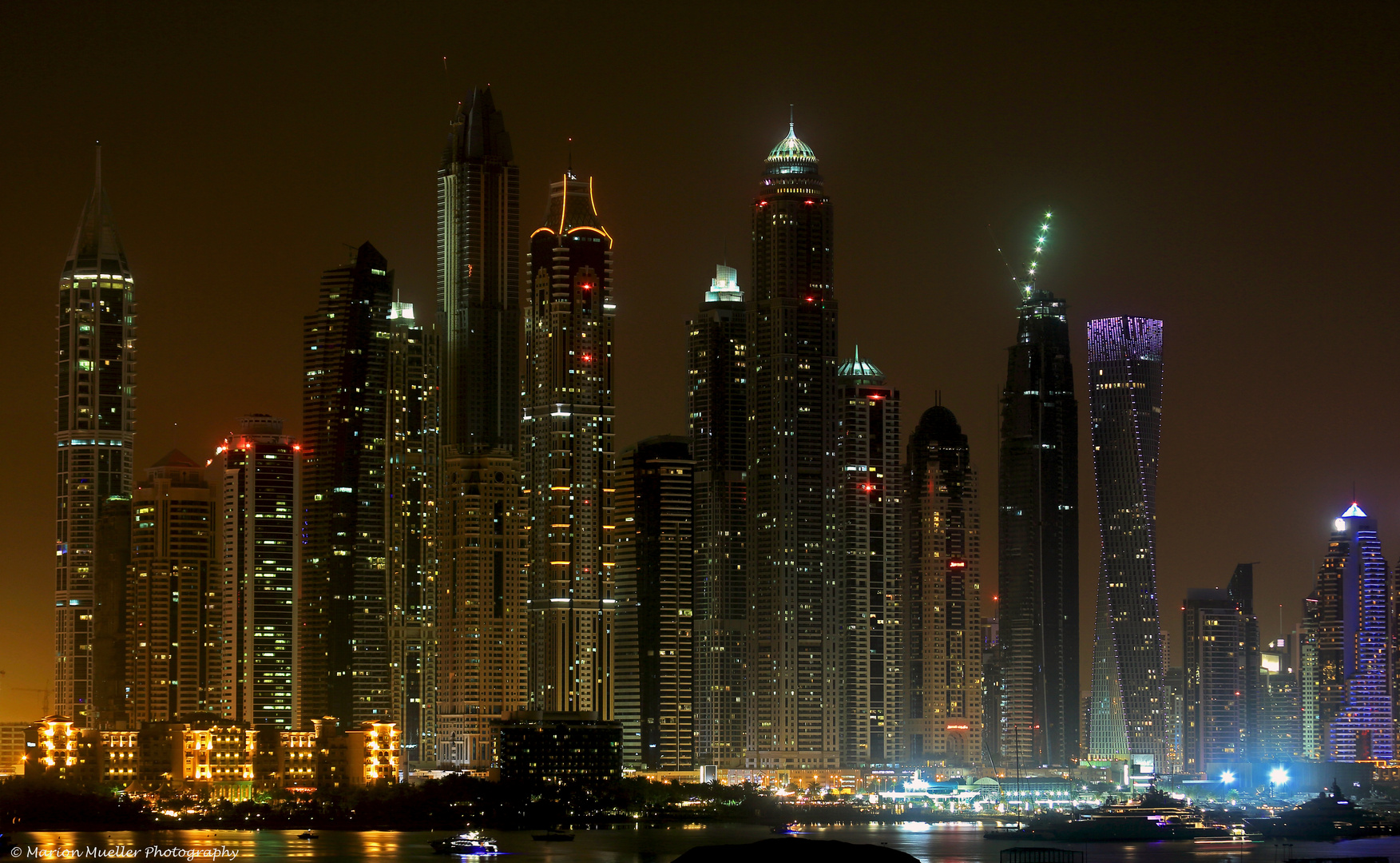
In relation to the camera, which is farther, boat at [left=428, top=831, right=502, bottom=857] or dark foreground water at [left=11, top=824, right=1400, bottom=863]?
boat at [left=428, top=831, right=502, bottom=857]

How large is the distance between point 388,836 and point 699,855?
139 metres

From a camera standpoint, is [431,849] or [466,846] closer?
[466,846]

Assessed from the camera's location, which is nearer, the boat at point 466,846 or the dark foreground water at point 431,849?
the dark foreground water at point 431,849

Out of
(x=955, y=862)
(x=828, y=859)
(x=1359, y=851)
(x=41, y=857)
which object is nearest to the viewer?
(x=828, y=859)

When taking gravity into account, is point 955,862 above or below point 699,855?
below

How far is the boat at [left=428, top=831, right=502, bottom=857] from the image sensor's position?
562 ft

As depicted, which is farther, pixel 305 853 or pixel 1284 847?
pixel 1284 847

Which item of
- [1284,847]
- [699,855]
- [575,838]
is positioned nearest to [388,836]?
[575,838]

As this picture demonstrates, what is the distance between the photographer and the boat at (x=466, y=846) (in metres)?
171

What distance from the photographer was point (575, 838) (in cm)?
19988

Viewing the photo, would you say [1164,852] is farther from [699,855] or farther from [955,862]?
[699,855]

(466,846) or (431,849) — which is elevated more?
(466,846)

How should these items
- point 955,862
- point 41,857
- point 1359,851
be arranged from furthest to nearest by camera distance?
point 1359,851 < point 955,862 < point 41,857

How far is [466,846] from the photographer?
17225 cm
